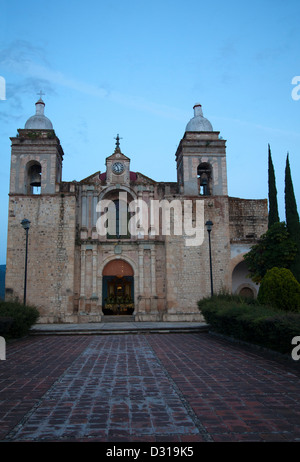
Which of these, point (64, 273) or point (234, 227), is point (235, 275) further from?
point (64, 273)

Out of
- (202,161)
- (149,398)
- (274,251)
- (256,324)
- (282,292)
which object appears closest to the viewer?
(149,398)

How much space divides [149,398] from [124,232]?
1834cm

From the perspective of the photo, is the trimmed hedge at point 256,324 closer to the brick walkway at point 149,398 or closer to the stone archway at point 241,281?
the brick walkway at point 149,398

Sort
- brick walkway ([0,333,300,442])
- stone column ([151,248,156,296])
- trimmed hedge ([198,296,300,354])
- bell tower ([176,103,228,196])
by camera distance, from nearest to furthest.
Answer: brick walkway ([0,333,300,442]), trimmed hedge ([198,296,300,354]), stone column ([151,248,156,296]), bell tower ([176,103,228,196])

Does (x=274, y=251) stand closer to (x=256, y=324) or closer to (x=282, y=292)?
(x=282, y=292)

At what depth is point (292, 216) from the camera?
21125 millimetres

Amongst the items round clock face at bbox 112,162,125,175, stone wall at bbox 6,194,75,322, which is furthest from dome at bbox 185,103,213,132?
stone wall at bbox 6,194,75,322

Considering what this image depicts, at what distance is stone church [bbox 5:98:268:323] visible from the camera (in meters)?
21.5

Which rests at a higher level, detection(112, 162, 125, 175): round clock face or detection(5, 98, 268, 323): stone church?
detection(112, 162, 125, 175): round clock face

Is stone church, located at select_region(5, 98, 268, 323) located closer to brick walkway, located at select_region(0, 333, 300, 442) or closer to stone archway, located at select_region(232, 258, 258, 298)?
stone archway, located at select_region(232, 258, 258, 298)

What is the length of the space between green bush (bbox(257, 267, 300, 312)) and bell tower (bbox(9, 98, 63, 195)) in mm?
14251

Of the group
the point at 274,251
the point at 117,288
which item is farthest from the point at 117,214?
the point at 274,251

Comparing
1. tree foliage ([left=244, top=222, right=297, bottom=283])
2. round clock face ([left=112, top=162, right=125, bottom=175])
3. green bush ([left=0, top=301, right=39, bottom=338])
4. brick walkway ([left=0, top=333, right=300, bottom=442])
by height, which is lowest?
brick walkway ([left=0, top=333, right=300, bottom=442])
